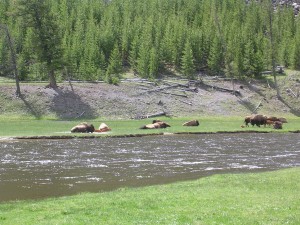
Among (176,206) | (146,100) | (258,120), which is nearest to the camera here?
(176,206)

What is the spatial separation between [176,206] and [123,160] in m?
15.9

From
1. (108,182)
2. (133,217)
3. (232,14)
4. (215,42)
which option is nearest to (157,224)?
(133,217)

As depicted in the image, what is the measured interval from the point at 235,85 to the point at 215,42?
19709 mm

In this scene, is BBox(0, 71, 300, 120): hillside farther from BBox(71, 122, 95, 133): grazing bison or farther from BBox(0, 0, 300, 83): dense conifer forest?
BBox(71, 122, 95, 133): grazing bison

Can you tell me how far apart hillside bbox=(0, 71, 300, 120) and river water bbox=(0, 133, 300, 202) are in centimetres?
2540

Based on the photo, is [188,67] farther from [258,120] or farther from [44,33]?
Answer: [258,120]

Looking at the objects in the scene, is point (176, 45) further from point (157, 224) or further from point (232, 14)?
point (157, 224)

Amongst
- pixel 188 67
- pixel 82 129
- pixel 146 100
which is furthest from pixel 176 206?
pixel 188 67

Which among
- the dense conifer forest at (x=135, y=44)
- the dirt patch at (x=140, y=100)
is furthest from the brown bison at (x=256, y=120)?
the dense conifer forest at (x=135, y=44)

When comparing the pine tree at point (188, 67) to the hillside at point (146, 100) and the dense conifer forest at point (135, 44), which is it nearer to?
the dense conifer forest at point (135, 44)

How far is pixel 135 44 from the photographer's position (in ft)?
374

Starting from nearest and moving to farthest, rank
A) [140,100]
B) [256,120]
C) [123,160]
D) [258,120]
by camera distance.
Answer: [123,160]
[256,120]
[258,120]
[140,100]

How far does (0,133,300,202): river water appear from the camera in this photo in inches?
959

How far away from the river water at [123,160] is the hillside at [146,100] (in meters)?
25.4
